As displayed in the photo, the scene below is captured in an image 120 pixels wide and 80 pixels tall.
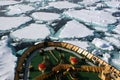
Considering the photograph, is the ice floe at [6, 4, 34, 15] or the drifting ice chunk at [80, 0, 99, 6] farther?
Result: the drifting ice chunk at [80, 0, 99, 6]

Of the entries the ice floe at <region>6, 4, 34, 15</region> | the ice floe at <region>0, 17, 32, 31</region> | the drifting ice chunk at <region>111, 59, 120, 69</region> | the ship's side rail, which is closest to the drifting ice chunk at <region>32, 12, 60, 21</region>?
the ice floe at <region>0, 17, 32, 31</region>

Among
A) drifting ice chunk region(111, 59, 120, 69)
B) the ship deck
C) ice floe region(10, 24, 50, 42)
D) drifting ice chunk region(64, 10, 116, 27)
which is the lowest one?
drifting ice chunk region(111, 59, 120, 69)

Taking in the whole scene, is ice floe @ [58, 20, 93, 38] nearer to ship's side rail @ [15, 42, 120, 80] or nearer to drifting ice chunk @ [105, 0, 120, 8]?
ship's side rail @ [15, 42, 120, 80]

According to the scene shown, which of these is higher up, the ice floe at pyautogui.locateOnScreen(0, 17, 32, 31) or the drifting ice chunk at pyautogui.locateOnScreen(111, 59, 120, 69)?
the ice floe at pyautogui.locateOnScreen(0, 17, 32, 31)

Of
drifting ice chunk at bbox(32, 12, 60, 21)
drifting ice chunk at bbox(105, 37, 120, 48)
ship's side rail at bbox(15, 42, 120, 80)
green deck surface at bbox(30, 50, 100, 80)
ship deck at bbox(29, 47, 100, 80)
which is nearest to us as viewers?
ship deck at bbox(29, 47, 100, 80)

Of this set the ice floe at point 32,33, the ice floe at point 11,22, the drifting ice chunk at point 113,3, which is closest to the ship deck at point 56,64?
the ice floe at point 32,33

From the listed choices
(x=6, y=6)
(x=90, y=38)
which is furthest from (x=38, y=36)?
(x=6, y=6)

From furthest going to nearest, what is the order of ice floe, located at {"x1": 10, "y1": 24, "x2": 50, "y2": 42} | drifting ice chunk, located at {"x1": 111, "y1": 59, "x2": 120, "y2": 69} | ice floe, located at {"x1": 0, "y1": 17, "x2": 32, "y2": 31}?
ice floe, located at {"x1": 0, "y1": 17, "x2": 32, "y2": 31} → ice floe, located at {"x1": 10, "y1": 24, "x2": 50, "y2": 42} → drifting ice chunk, located at {"x1": 111, "y1": 59, "x2": 120, "y2": 69}

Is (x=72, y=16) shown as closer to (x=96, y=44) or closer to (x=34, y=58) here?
(x=96, y=44)
